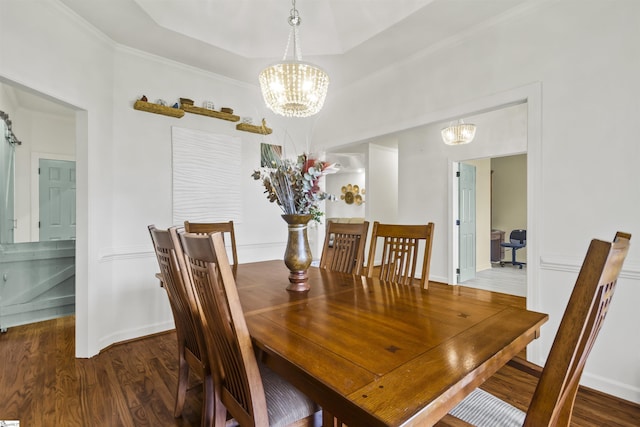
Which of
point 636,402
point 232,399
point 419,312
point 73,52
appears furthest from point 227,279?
point 73,52

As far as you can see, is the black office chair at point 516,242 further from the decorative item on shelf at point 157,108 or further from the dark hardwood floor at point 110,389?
the decorative item on shelf at point 157,108

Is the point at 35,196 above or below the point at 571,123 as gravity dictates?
below

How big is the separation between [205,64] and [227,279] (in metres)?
3.20

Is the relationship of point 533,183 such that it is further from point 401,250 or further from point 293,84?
point 293,84

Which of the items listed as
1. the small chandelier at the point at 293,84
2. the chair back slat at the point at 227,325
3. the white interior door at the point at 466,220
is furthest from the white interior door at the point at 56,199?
the white interior door at the point at 466,220

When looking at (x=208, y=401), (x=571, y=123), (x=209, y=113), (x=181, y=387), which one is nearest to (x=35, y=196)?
(x=209, y=113)

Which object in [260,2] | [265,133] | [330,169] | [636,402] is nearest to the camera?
[330,169]

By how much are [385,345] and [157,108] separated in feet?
10.3

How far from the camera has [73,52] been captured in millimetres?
2479

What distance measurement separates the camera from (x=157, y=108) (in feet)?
9.89

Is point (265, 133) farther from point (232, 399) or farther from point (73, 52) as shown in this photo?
point (232, 399)

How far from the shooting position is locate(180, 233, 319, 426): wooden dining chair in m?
0.92

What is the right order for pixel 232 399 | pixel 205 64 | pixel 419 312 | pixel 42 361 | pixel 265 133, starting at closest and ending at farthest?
pixel 232 399, pixel 419 312, pixel 42 361, pixel 205 64, pixel 265 133

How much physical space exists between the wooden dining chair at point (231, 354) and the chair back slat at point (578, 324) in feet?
2.53
